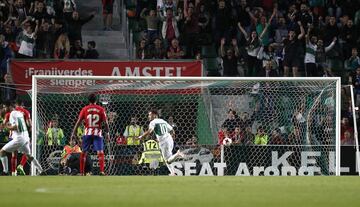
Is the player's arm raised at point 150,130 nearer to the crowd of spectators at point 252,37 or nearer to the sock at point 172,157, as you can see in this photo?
the sock at point 172,157

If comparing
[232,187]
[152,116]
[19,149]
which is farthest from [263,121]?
[232,187]

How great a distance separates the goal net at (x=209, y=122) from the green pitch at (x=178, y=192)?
646cm

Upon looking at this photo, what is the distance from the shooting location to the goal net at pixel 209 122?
24.2 meters

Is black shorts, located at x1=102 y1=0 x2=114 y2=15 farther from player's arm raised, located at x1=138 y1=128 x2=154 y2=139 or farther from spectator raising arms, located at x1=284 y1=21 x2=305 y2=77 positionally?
player's arm raised, located at x1=138 y1=128 x2=154 y2=139

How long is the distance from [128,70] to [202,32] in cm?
396

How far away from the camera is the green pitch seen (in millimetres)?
12891

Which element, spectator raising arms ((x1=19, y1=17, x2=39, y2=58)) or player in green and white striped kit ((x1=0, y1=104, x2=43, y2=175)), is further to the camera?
spectator raising arms ((x1=19, y1=17, x2=39, y2=58))

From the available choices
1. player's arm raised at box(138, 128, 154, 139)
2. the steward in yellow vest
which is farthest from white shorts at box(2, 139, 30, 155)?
the steward in yellow vest

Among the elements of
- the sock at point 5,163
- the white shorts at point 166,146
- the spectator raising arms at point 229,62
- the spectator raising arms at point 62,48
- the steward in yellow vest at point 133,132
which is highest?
the spectator raising arms at point 62,48

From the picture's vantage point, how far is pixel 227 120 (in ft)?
81.3

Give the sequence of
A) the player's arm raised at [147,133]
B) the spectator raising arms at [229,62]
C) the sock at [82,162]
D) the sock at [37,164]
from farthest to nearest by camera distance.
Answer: the spectator raising arms at [229,62] → the player's arm raised at [147,133] → the sock at [82,162] → the sock at [37,164]

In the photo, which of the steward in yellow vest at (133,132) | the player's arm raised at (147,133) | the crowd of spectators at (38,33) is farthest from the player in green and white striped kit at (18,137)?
the crowd of spectators at (38,33)

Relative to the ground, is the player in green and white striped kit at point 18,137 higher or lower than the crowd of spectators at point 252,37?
lower

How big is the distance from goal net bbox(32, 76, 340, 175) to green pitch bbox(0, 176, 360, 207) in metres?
6.46
